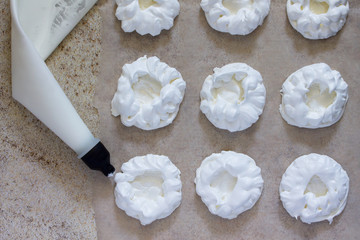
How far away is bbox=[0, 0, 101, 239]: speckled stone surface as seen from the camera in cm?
127

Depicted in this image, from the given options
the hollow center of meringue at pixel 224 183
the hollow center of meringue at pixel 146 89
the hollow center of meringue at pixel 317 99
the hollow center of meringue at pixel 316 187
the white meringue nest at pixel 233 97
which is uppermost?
the hollow center of meringue at pixel 146 89

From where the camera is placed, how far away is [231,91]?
1.31 meters

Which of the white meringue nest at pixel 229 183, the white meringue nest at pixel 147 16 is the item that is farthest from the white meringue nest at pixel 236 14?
the white meringue nest at pixel 229 183

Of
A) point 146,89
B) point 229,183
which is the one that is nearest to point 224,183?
point 229,183

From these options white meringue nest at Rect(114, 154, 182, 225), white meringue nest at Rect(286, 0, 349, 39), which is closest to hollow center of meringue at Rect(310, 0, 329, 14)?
white meringue nest at Rect(286, 0, 349, 39)

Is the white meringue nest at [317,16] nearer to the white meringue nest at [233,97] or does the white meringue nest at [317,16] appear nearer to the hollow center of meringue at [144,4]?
the white meringue nest at [233,97]

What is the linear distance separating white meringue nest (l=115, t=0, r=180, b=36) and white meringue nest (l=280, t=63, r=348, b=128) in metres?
0.41

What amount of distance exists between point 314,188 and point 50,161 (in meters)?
0.82

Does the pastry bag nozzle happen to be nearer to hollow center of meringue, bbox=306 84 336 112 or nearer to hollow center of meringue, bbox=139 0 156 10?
hollow center of meringue, bbox=139 0 156 10

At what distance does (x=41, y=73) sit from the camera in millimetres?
1198

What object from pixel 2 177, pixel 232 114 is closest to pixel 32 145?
pixel 2 177

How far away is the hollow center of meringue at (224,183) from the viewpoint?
131 cm

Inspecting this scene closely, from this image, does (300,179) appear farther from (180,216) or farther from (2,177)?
(2,177)

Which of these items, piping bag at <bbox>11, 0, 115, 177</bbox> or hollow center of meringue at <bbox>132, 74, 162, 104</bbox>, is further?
hollow center of meringue at <bbox>132, 74, 162, 104</bbox>
